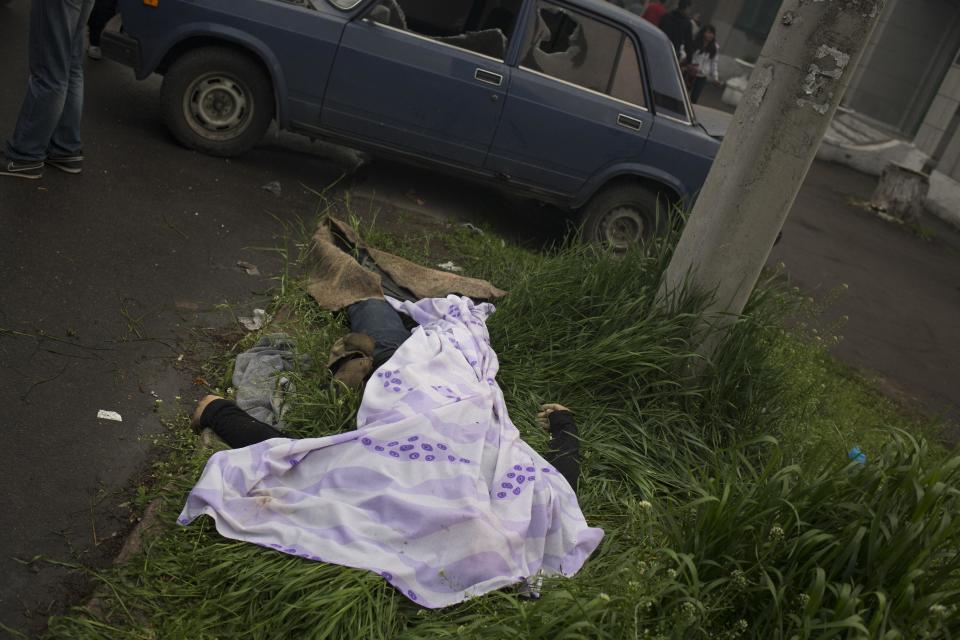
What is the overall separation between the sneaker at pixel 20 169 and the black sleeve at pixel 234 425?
2770mm

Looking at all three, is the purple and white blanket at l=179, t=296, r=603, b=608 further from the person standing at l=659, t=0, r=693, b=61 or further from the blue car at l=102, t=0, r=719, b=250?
the person standing at l=659, t=0, r=693, b=61

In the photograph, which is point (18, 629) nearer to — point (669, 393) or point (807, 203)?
point (669, 393)

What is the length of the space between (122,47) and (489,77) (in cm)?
264

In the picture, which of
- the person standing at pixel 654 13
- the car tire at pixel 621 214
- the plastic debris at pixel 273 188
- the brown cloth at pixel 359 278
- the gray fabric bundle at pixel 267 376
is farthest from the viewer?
the person standing at pixel 654 13

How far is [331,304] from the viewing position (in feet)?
16.6

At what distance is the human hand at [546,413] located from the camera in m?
4.43

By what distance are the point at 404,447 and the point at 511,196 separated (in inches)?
225

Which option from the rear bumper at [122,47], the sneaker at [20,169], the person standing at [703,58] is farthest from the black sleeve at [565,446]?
the person standing at [703,58]

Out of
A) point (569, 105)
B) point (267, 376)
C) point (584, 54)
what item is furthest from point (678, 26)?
point (267, 376)

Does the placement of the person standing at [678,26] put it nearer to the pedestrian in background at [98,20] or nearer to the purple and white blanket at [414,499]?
the pedestrian in background at [98,20]

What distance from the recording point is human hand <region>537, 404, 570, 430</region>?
4.43 m

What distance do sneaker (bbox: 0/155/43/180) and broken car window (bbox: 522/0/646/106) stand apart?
3.53 m

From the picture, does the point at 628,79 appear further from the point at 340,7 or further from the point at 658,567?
the point at 658,567

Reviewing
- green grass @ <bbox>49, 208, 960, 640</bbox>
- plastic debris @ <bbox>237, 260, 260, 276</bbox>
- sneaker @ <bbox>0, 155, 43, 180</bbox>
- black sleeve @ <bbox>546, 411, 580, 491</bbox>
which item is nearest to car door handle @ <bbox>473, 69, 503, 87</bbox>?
plastic debris @ <bbox>237, 260, 260, 276</bbox>
